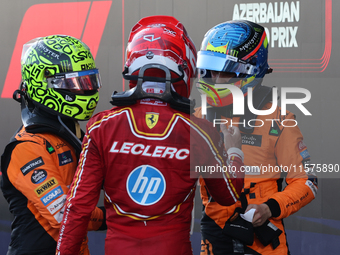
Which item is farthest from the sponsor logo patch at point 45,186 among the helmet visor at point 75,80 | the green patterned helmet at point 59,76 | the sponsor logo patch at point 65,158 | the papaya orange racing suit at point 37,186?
the helmet visor at point 75,80

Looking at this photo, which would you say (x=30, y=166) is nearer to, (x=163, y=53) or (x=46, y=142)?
(x=46, y=142)

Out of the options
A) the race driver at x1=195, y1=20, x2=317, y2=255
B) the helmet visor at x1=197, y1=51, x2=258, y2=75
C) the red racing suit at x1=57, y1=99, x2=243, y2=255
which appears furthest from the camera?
the helmet visor at x1=197, y1=51, x2=258, y2=75

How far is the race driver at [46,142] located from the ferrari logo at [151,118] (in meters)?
0.51

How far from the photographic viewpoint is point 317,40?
2.55 metres

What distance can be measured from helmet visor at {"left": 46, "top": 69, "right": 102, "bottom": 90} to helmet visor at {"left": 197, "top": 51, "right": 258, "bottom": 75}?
20.8 inches

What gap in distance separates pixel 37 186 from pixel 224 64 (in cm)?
96

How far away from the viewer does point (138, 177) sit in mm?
1220

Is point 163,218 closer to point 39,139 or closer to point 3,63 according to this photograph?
point 39,139

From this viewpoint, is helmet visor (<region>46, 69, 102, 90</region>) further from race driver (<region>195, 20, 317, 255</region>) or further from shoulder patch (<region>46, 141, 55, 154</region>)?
race driver (<region>195, 20, 317, 255</region>)

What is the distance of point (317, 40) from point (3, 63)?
8.44ft

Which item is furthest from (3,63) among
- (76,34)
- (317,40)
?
(317,40)

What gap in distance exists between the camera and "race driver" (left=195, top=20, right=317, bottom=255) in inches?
61.6

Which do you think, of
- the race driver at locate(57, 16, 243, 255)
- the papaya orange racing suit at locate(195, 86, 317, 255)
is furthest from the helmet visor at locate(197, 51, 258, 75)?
the race driver at locate(57, 16, 243, 255)

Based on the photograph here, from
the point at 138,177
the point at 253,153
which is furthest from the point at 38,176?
the point at 253,153
